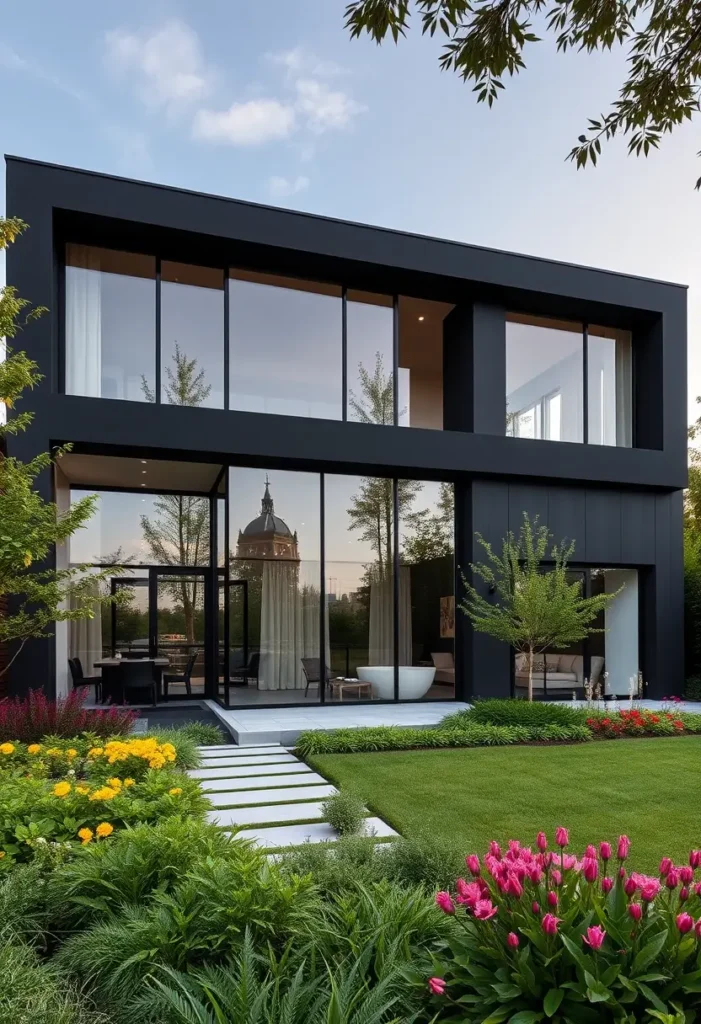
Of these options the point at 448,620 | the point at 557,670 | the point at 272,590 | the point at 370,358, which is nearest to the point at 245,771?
the point at 272,590

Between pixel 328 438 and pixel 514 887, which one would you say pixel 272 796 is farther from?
pixel 328 438

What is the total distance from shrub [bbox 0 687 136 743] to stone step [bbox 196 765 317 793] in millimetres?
1258

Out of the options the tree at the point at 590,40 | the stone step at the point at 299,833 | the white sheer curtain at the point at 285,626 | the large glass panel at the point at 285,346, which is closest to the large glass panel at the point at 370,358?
the large glass panel at the point at 285,346

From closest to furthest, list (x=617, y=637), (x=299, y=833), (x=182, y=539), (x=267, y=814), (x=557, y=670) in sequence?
1. (x=299, y=833)
2. (x=267, y=814)
3. (x=557, y=670)
4. (x=182, y=539)
5. (x=617, y=637)

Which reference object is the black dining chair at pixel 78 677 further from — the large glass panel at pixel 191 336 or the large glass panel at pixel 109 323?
the large glass panel at pixel 191 336

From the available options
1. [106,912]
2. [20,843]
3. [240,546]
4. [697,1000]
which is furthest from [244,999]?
[240,546]

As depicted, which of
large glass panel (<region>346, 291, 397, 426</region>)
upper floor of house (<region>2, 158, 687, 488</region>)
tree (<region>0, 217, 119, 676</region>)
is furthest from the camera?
large glass panel (<region>346, 291, 397, 426</region>)

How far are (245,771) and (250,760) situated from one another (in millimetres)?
585

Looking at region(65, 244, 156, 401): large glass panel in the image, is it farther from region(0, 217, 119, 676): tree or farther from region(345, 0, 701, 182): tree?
region(345, 0, 701, 182): tree

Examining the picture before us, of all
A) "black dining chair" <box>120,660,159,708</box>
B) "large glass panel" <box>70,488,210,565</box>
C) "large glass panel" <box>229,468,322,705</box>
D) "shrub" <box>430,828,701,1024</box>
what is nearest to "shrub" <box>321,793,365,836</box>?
"shrub" <box>430,828,701,1024</box>

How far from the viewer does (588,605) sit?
11.3 metres

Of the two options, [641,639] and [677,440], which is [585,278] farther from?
[641,639]

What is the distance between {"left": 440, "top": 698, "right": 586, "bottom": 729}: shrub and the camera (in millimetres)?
9891

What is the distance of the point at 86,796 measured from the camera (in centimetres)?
430
